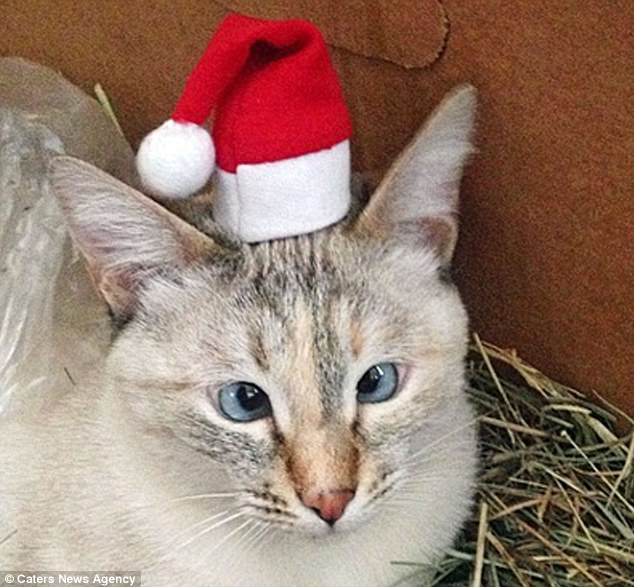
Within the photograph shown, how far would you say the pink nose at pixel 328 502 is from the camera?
46.5 inches

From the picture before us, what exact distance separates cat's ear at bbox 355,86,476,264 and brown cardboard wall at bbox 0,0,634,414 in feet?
0.31

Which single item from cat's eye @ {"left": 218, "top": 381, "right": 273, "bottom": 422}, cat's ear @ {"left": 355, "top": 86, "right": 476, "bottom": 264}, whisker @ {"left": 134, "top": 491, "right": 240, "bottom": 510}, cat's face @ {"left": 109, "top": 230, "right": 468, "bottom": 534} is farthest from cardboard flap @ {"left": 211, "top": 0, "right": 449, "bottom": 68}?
whisker @ {"left": 134, "top": 491, "right": 240, "bottom": 510}

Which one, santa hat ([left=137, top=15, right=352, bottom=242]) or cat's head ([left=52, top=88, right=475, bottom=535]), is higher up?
santa hat ([left=137, top=15, right=352, bottom=242])

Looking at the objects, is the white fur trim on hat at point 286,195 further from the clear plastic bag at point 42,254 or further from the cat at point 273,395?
the clear plastic bag at point 42,254

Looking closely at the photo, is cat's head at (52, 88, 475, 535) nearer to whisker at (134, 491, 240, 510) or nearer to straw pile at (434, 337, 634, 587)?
whisker at (134, 491, 240, 510)

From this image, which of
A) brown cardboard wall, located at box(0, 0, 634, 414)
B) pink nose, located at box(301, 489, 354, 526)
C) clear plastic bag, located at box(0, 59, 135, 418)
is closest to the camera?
pink nose, located at box(301, 489, 354, 526)

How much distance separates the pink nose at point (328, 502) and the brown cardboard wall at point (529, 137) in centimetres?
49

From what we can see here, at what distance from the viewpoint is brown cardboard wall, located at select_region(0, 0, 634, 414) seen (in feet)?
4.27

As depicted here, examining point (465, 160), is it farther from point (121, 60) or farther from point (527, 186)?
point (121, 60)

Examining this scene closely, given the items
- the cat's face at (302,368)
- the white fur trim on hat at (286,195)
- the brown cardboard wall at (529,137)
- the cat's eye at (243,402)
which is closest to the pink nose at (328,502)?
the cat's face at (302,368)

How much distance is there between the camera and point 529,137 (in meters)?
1.40

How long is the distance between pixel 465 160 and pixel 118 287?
44cm

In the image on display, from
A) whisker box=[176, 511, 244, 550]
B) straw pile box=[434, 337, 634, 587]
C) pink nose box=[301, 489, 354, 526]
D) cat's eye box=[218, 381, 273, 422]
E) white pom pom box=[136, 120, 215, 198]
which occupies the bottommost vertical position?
straw pile box=[434, 337, 634, 587]

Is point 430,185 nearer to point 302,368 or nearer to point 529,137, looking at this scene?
point 529,137
